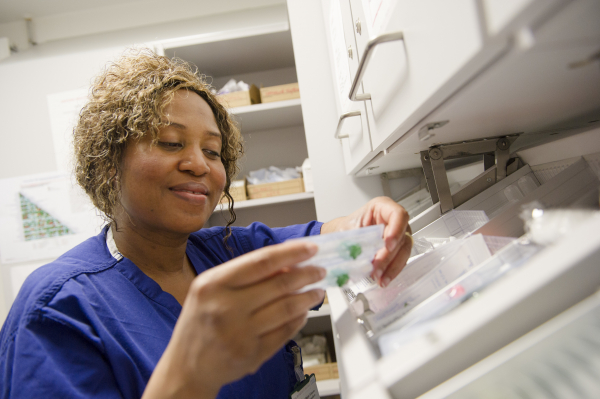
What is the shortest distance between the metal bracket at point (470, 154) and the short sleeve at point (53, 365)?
0.79 meters

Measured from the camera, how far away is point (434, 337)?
32 centimetres

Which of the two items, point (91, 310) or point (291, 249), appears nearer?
point (291, 249)

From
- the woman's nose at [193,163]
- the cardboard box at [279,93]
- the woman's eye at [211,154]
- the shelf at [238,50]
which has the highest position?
the shelf at [238,50]

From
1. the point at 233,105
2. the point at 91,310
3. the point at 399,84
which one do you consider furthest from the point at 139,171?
the point at 233,105

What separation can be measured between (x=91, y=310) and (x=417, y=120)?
0.67 m

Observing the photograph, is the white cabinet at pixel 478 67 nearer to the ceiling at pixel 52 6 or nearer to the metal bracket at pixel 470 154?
the metal bracket at pixel 470 154

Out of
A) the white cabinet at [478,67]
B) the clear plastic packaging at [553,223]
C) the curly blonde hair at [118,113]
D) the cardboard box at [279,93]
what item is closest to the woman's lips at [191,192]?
the curly blonde hair at [118,113]

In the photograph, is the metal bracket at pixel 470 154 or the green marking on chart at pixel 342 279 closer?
the green marking on chart at pixel 342 279

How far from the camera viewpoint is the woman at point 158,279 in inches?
15.0

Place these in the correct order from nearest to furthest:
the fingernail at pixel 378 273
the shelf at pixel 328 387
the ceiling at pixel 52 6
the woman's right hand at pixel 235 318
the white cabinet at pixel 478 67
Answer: the white cabinet at pixel 478 67
the woman's right hand at pixel 235 318
the fingernail at pixel 378 273
the shelf at pixel 328 387
the ceiling at pixel 52 6

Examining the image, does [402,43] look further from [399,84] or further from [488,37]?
[488,37]

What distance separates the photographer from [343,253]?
419mm

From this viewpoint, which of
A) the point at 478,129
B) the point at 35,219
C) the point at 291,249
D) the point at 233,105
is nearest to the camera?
the point at 291,249

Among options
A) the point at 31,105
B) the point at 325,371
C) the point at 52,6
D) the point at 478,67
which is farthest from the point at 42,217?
the point at 478,67
